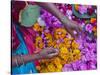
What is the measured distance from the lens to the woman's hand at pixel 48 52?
1559 millimetres

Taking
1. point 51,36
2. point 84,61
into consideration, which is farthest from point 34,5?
point 84,61

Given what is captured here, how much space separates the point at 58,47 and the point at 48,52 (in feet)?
0.30

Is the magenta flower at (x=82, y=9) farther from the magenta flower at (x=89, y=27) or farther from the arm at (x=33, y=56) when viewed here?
the arm at (x=33, y=56)

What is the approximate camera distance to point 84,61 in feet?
5.44

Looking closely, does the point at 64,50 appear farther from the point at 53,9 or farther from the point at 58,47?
the point at 53,9

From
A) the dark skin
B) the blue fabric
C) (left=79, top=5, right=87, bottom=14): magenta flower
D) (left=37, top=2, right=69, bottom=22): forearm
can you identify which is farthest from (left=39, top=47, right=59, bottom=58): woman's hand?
(left=79, top=5, right=87, bottom=14): magenta flower

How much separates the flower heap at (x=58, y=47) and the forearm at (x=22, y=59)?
62mm

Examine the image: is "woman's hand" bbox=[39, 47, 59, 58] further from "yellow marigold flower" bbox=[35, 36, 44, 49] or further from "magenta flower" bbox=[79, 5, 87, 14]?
"magenta flower" bbox=[79, 5, 87, 14]

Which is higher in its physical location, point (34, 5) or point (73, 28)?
point (34, 5)

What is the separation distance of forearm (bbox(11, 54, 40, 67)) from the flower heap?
62mm

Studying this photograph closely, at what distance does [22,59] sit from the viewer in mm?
1515

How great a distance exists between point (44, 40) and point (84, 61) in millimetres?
392

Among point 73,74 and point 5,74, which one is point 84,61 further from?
point 5,74

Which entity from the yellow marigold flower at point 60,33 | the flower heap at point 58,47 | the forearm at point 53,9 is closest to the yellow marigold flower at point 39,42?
the flower heap at point 58,47
